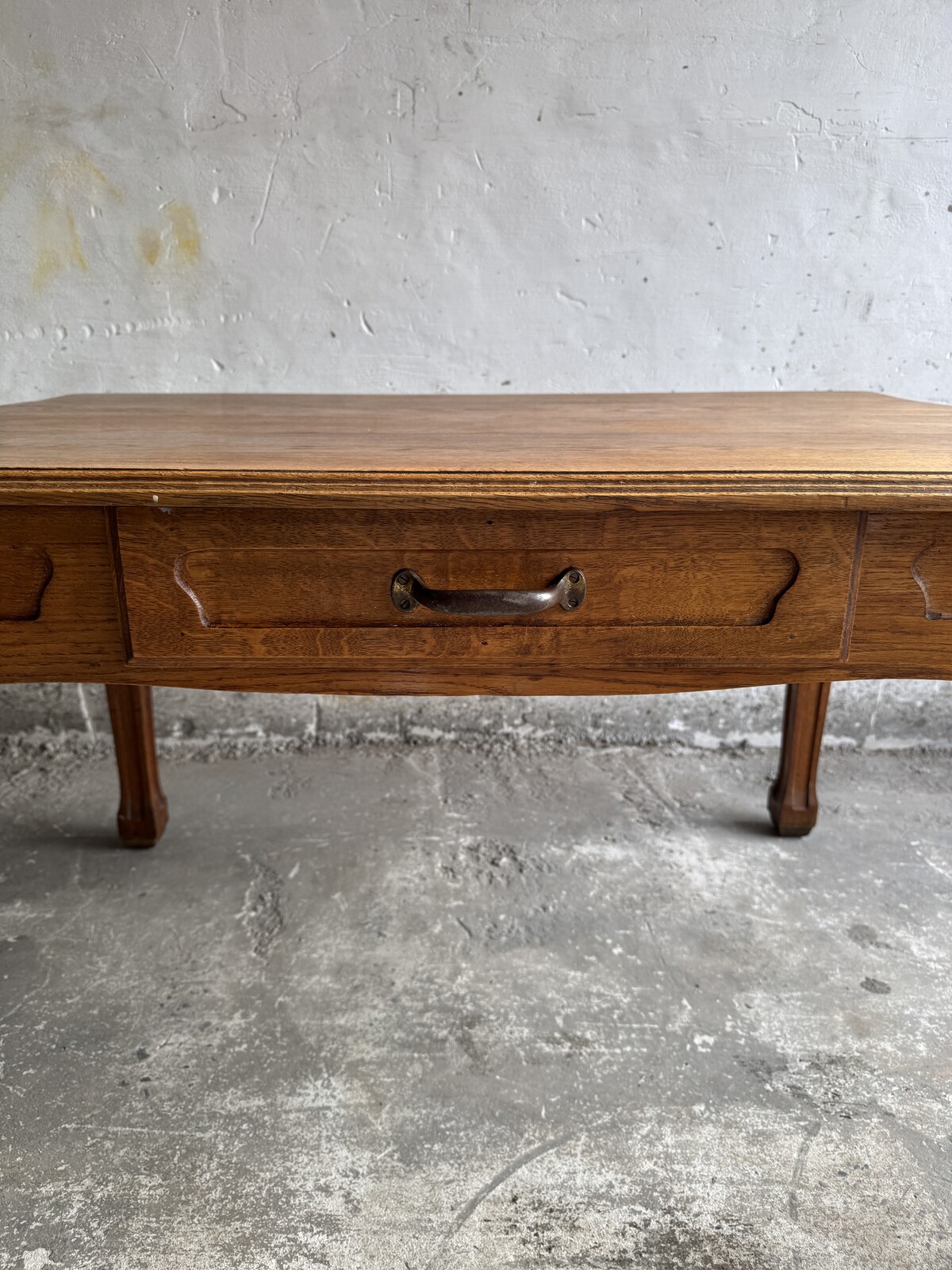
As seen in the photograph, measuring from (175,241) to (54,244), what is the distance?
0.91 ft

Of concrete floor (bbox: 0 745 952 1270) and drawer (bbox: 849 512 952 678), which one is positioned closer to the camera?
drawer (bbox: 849 512 952 678)

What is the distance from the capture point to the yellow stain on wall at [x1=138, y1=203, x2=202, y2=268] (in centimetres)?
214

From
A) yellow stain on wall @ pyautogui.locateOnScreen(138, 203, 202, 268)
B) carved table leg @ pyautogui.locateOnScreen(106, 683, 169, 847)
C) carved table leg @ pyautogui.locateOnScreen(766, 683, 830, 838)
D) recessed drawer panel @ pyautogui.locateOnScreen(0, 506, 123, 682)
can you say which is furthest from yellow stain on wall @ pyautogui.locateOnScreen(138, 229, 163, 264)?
carved table leg @ pyautogui.locateOnScreen(766, 683, 830, 838)

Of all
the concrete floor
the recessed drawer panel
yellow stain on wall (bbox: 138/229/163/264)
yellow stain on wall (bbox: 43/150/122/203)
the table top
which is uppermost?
yellow stain on wall (bbox: 43/150/122/203)

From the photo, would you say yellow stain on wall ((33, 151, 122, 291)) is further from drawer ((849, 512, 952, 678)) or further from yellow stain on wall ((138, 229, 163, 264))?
drawer ((849, 512, 952, 678))

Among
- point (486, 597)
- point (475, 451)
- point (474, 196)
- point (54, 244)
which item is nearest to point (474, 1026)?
point (486, 597)

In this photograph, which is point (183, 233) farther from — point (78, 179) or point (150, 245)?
point (78, 179)

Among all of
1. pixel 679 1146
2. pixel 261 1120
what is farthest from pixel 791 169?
pixel 261 1120

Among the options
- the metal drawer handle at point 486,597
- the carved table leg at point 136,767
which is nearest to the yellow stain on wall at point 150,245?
the carved table leg at point 136,767

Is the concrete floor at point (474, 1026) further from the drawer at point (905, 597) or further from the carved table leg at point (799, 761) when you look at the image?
the drawer at point (905, 597)

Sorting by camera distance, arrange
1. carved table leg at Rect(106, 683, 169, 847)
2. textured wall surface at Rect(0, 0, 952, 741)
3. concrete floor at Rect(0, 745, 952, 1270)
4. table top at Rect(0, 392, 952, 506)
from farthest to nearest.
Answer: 1. textured wall surface at Rect(0, 0, 952, 741)
2. carved table leg at Rect(106, 683, 169, 847)
3. concrete floor at Rect(0, 745, 952, 1270)
4. table top at Rect(0, 392, 952, 506)

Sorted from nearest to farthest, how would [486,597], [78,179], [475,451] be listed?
[486,597] → [475,451] → [78,179]

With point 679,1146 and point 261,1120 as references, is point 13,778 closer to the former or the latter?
point 261,1120

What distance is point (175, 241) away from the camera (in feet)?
7.07
